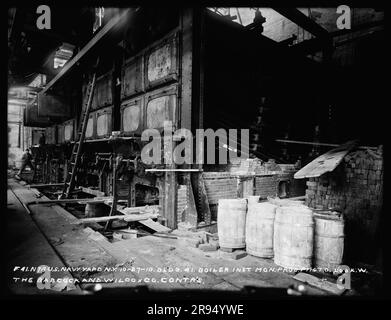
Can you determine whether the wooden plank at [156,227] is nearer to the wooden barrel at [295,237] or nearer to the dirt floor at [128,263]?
the dirt floor at [128,263]

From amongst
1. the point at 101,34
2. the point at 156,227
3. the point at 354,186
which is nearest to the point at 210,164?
the point at 156,227

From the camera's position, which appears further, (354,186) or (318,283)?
(354,186)

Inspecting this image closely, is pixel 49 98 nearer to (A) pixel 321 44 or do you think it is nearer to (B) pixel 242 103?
(B) pixel 242 103

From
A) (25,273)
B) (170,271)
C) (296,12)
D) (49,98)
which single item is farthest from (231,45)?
(49,98)

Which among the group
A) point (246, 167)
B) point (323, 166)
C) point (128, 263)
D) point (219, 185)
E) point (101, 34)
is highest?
point (101, 34)

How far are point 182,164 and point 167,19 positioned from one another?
418 centimetres

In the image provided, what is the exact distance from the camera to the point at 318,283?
9.50ft

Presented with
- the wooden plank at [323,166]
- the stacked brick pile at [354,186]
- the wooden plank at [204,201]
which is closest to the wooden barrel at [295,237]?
the wooden plank at [323,166]

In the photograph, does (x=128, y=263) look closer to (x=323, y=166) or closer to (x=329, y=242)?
(x=329, y=242)

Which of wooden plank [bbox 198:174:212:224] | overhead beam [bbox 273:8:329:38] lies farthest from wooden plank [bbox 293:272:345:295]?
overhead beam [bbox 273:8:329:38]

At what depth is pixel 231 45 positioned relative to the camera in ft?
24.7

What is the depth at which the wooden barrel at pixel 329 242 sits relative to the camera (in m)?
3.17

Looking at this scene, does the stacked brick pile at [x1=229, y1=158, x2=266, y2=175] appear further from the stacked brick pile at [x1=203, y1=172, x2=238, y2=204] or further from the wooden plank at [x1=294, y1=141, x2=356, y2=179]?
the wooden plank at [x1=294, y1=141, x2=356, y2=179]

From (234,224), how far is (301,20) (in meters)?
8.06
